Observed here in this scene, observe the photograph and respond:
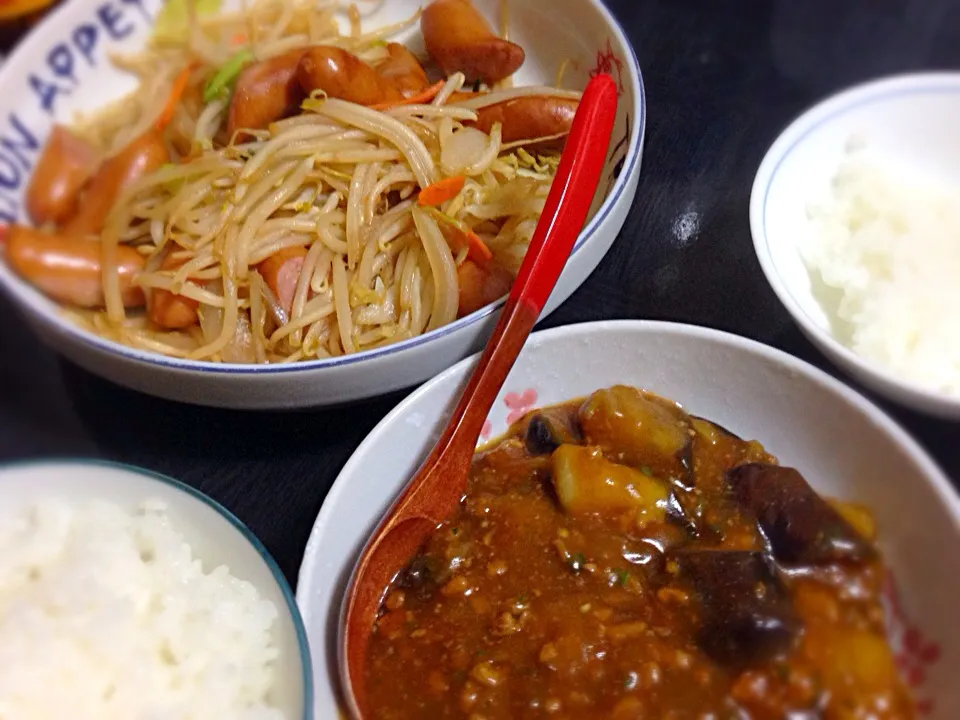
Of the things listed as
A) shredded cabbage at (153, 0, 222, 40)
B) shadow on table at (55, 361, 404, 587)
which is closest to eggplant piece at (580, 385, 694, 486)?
shadow on table at (55, 361, 404, 587)

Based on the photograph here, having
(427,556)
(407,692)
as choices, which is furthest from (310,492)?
(407,692)

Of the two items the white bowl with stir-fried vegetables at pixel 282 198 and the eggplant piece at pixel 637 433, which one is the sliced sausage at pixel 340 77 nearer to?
the white bowl with stir-fried vegetables at pixel 282 198

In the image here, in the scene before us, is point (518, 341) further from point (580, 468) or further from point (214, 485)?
point (214, 485)

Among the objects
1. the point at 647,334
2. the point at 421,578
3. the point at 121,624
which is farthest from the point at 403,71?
the point at 121,624

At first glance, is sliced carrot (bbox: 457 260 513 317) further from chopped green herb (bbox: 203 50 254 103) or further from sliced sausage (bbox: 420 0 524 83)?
chopped green herb (bbox: 203 50 254 103)

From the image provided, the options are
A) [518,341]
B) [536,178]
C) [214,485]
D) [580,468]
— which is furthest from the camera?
[536,178]

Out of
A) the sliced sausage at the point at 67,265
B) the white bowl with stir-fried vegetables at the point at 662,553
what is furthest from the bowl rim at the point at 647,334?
the sliced sausage at the point at 67,265
